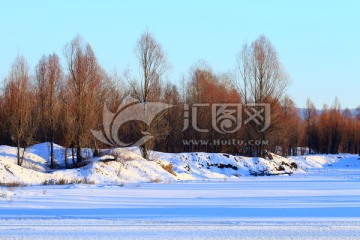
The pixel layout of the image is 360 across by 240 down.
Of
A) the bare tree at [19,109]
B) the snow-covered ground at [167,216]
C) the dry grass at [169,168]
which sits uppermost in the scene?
the bare tree at [19,109]

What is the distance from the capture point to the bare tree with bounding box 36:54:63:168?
107 ft

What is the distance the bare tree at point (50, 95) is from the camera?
107 feet

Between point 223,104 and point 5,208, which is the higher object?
point 223,104

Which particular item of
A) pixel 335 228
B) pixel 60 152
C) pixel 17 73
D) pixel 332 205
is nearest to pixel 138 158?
pixel 60 152

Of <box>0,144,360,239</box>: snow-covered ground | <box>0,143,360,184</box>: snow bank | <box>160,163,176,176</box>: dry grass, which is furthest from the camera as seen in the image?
<box>160,163,176,176</box>: dry grass

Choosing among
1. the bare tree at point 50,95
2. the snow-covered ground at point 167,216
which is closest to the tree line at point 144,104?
the bare tree at point 50,95

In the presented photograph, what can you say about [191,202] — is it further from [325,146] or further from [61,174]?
[325,146]

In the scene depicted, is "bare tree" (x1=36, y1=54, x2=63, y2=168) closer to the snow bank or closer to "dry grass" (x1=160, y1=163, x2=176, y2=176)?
the snow bank

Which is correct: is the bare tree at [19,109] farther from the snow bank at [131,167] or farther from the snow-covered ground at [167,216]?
the snow-covered ground at [167,216]

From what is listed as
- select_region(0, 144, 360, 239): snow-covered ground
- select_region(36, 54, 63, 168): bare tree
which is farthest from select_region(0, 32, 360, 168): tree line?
select_region(0, 144, 360, 239): snow-covered ground

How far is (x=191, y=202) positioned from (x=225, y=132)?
31961 mm

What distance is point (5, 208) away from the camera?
12.7 metres

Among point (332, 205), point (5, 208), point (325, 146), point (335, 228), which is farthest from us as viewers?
point (325, 146)

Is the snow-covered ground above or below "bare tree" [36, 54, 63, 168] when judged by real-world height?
below
